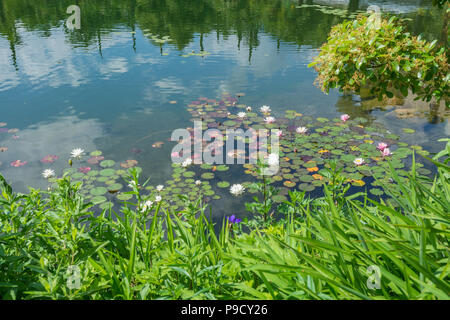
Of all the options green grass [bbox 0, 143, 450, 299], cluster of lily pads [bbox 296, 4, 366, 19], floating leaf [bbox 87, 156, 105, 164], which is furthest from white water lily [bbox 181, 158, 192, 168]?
cluster of lily pads [bbox 296, 4, 366, 19]

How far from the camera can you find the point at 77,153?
13.5 ft

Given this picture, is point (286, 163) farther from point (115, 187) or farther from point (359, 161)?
→ point (115, 187)

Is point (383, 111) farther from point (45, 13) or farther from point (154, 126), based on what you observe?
point (45, 13)

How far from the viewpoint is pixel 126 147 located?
14.9 feet

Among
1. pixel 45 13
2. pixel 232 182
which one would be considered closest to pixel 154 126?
pixel 232 182

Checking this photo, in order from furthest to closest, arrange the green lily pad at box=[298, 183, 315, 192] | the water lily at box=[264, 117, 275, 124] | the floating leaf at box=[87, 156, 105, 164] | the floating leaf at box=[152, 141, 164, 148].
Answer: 1. the water lily at box=[264, 117, 275, 124]
2. the floating leaf at box=[152, 141, 164, 148]
3. the floating leaf at box=[87, 156, 105, 164]
4. the green lily pad at box=[298, 183, 315, 192]

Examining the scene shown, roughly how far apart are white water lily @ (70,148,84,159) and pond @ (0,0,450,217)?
0.30 feet

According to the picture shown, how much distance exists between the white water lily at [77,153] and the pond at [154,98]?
90 millimetres

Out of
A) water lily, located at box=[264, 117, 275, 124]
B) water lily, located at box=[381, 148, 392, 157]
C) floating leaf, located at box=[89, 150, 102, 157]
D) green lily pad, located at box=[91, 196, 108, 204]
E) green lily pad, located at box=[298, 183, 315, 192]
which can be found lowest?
green lily pad, located at box=[91, 196, 108, 204]

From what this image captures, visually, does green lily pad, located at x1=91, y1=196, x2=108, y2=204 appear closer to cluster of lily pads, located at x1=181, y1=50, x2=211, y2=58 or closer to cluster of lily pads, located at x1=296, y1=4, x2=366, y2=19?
cluster of lily pads, located at x1=181, y1=50, x2=211, y2=58

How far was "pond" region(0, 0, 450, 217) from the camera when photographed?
405 centimetres

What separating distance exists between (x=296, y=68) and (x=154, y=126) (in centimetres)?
465

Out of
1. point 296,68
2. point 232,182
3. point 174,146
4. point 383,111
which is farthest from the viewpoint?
point 296,68

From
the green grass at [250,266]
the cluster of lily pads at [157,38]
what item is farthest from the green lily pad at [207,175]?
the cluster of lily pads at [157,38]
